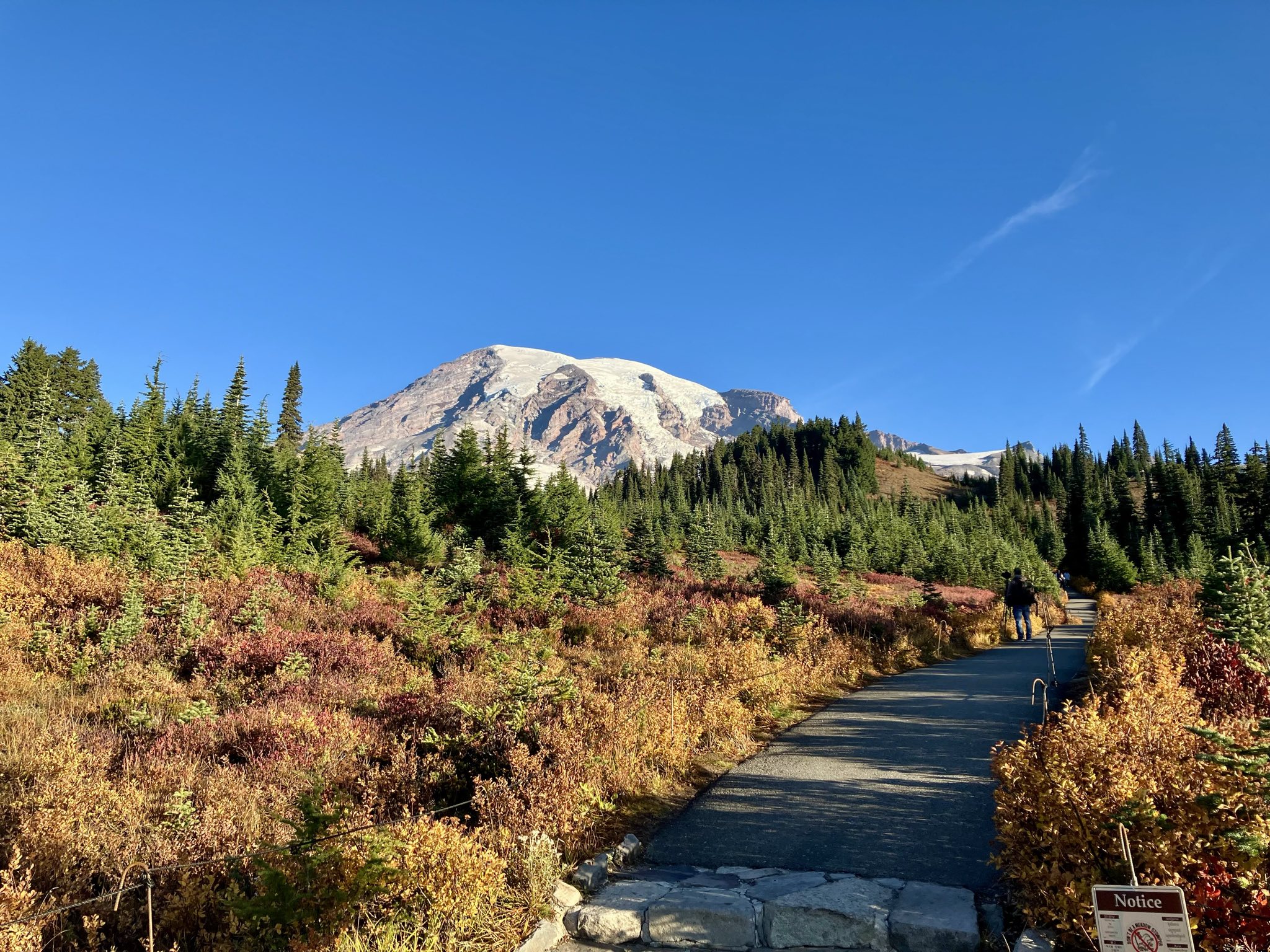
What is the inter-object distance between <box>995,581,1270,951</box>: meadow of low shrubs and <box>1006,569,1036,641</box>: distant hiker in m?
15.9

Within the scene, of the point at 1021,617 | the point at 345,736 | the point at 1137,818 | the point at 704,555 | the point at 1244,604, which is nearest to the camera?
the point at 1137,818

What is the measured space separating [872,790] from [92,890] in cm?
746

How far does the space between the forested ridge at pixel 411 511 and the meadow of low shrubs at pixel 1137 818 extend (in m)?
9.37

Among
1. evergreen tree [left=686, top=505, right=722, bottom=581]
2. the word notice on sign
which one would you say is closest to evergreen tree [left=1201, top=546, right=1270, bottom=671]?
the word notice on sign

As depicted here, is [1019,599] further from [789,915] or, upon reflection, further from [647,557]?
[789,915]

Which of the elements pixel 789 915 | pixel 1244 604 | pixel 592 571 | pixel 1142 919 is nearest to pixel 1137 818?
pixel 1142 919

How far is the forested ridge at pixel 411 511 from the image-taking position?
68.8 feet

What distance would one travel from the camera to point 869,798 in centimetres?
737

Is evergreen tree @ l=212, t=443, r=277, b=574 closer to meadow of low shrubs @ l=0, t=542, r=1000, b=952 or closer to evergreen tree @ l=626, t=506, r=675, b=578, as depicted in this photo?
meadow of low shrubs @ l=0, t=542, r=1000, b=952

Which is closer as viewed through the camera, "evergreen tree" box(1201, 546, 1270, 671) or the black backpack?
"evergreen tree" box(1201, 546, 1270, 671)

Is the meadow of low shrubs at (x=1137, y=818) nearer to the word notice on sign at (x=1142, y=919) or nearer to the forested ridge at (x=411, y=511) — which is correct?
the word notice on sign at (x=1142, y=919)

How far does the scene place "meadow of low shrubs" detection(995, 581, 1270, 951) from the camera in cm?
384

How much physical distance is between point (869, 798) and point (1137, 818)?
133 inches

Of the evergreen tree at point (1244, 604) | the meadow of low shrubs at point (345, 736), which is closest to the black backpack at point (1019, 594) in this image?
the meadow of low shrubs at point (345, 736)
